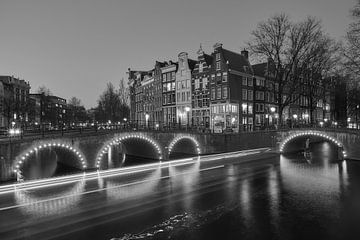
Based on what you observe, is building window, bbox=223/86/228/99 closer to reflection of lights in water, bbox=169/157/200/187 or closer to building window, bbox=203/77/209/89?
building window, bbox=203/77/209/89

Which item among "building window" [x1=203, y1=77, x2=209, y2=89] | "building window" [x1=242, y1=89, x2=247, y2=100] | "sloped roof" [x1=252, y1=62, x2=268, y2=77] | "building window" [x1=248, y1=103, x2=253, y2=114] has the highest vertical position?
"sloped roof" [x1=252, y1=62, x2=268, y2=77]

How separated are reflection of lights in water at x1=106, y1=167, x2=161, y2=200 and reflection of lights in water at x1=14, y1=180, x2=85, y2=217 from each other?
7.29 feet

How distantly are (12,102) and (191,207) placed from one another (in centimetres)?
6003

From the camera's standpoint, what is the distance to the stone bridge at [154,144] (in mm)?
24328

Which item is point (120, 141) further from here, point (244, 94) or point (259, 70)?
point (259, 70)

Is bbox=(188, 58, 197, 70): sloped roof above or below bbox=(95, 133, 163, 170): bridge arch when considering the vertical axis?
above

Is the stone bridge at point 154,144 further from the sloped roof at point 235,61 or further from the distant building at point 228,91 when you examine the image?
the sloped roof at point 235,61

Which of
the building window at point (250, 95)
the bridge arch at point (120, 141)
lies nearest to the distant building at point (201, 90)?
the building window at point (250, 95)

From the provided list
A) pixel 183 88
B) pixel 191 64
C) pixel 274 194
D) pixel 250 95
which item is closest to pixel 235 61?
pixel 250 95

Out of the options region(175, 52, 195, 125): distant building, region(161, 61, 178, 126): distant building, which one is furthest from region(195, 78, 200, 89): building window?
region(161, 61, 178, 126): distant building

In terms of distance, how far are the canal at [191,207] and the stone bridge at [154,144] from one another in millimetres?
5262

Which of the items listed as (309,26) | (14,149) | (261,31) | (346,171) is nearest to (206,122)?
(261,31)

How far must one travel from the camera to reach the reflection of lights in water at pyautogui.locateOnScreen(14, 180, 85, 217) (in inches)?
650

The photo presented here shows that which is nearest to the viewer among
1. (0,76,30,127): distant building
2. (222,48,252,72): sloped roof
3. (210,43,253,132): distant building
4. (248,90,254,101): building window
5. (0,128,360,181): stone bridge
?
(0,128,360,181): stone bridge
